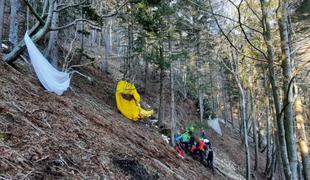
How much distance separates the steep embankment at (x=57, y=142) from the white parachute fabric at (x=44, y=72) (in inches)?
12.3

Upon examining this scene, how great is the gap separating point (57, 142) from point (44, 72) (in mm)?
4021

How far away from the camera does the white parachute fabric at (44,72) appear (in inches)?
Result: 339

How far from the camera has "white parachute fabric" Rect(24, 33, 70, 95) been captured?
8601 millimetres

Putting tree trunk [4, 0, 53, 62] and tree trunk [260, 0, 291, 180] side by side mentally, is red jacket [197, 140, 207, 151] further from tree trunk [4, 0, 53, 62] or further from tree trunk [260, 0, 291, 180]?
tree trunk [260, 0, 291, 180]

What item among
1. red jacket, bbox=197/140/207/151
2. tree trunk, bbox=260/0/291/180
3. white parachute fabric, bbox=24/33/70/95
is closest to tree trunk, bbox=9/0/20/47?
white parachute fabric, bbox=24/33/70/95

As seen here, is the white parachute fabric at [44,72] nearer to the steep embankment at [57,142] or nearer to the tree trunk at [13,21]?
the steep embankment at [57,142]

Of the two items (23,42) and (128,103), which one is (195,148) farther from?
(23,42)

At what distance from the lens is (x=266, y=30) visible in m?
4.86

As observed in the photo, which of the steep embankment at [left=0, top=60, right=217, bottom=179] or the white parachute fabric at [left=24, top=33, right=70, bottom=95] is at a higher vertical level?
the white parachute fabric at [left=24, top=33, right=70, bottom=95]

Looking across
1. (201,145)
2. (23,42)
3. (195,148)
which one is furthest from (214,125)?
(23,42)

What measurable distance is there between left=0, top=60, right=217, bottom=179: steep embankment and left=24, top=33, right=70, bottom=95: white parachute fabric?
12.3 inches

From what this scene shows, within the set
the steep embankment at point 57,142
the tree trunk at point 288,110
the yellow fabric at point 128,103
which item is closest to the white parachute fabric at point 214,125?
the yellow fabric at point 128,103

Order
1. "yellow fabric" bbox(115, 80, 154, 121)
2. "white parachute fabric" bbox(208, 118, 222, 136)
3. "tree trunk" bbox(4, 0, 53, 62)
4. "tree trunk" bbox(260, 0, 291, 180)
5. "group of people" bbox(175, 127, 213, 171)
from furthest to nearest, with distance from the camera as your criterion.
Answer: "white parachute fabric" bbox(208, 118, 222, 136) → "group of people" bbox(175, 127, 213, 171) → "yellow fabric" bbox(115, 80, 154, 121) → "tree trunk" bbox(4, 0, 53, 62) → "tree trunk" bbox(260, 0, 291, 180)

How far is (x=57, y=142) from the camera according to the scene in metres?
5.70
